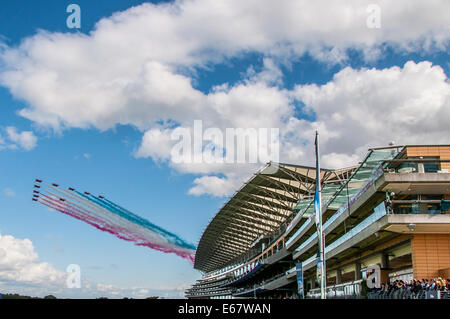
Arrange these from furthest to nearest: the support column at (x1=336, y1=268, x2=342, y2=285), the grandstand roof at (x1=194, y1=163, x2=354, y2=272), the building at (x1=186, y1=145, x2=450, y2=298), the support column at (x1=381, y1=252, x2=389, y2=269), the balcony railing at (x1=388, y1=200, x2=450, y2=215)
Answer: the grandstand roof at (x1=194, y1=163, x2=354, y2=272)
the support column at (x1=336, y1=268, x2=342, y2=285)
the support column at (x1=381, y1=252, x2=389, y2=269)
the building at (x1=186, y1=145, x2=450, y2=298)
the balcony railing at (x1=388, y1=200, x2=450, y2=215)

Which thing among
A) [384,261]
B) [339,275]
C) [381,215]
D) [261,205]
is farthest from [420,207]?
[261,205]

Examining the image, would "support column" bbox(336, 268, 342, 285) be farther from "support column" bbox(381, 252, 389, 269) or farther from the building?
"support column" bbox(381, 252, 389, 269)

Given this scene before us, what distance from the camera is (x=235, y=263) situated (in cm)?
15050

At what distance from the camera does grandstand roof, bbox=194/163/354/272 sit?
70194mm

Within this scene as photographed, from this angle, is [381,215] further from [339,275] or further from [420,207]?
[339,275]

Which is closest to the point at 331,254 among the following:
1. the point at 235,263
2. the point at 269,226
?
the point at 269,226

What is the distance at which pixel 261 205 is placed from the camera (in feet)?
301

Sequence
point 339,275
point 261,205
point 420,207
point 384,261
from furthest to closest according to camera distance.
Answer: point 261,205 → point 339,275 → point 384,261 → point 420,207

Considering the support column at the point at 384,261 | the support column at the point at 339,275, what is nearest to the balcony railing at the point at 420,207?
the support column at the point at 384,261

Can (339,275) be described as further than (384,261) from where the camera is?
Yes

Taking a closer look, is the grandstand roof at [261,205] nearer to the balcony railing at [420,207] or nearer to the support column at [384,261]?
the support column at [384,261]

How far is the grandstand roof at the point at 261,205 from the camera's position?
7019cm

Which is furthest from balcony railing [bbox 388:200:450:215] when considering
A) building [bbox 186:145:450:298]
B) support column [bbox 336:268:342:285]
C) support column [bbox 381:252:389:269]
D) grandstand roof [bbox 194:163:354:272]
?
support column [bbox 336:268:342:285]
